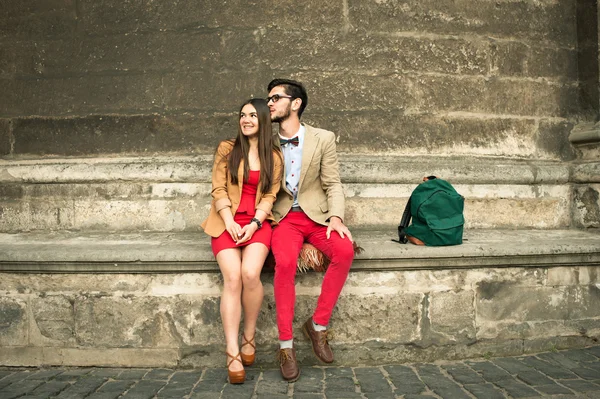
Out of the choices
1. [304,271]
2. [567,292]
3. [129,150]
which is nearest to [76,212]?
[129,150]

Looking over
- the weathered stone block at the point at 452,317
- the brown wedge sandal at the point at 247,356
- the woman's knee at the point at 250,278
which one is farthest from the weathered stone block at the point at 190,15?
the brown wedge sandal at the point at 247,356

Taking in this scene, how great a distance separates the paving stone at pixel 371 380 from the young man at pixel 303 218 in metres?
0.23

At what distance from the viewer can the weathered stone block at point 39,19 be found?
4664 millimetres

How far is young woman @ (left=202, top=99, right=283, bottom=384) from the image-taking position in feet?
11.2

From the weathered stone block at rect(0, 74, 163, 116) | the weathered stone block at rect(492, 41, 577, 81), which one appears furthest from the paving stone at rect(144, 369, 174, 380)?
the weathered stone block at rect(492, 41, 577, 81)

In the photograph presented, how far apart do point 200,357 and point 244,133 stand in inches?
60.7

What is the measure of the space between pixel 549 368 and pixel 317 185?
1.96 metres

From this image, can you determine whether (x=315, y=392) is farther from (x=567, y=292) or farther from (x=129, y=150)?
(x=129, y=150)

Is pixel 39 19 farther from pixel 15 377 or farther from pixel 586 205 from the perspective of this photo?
pixel 586 205

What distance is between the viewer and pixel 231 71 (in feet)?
15.0

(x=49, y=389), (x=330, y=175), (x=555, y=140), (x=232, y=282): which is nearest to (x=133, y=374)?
(x=49, y=389)

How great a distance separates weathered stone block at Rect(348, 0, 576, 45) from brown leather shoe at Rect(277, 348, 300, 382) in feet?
9.20

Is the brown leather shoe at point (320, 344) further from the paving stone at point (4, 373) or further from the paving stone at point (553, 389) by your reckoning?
the paving stone at point (4, 373)

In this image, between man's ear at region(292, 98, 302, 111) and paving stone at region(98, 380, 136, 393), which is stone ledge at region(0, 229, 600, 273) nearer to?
paving stone at region(98, 380, 136, 393)
